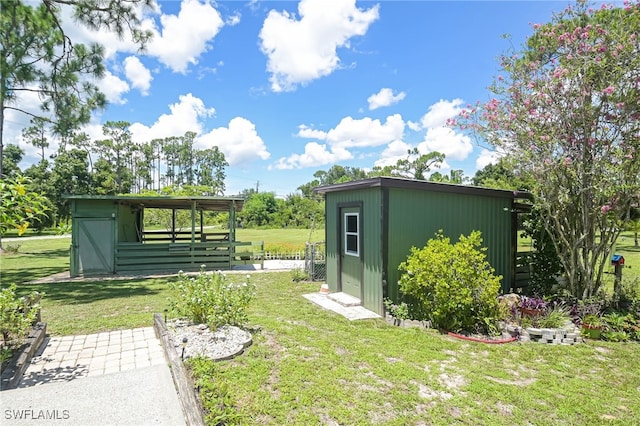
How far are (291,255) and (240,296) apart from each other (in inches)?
390

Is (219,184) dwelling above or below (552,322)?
above

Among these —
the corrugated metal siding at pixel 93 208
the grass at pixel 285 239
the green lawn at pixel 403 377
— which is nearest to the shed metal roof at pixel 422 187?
the green lawn at pixel 403 377

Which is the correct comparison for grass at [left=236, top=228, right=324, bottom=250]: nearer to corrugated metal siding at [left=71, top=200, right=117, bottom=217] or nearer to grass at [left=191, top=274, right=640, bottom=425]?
corrugated metal siding at [left=71, top=200, right=117, bottom=217]

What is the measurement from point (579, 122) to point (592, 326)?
10.1 feet

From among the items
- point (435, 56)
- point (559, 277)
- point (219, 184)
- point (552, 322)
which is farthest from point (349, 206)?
point (219, 184)

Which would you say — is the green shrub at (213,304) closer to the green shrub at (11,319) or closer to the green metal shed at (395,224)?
the green shrub at (11,319)

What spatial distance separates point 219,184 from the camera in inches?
2427

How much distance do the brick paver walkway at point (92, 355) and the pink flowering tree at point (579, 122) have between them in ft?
20.8

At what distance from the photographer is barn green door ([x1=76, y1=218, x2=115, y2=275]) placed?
10375 millimetres

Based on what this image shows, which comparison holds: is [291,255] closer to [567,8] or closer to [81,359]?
[81,359]

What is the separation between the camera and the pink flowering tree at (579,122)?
15.9 feet

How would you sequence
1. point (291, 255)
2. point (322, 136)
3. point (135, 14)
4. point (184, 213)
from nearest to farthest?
1. point (135, 14)
2. point (291, 255)
3. point (184, 213)
4. point (322, 136)

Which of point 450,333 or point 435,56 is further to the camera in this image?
point 435,56

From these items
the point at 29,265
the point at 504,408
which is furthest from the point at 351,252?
the point at 29,265
